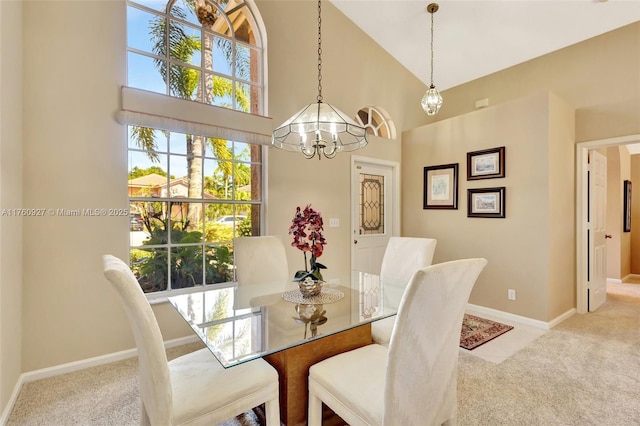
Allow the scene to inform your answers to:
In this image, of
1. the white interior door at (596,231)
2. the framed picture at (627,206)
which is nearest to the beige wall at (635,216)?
the framed picture at (627,206)

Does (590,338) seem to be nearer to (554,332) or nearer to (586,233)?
(554,332)

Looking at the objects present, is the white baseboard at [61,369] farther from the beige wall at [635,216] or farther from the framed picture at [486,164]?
the beige wall at [635,216]

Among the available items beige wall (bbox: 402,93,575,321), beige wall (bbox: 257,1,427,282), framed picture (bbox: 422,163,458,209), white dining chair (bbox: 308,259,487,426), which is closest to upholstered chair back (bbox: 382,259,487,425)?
white dining chair (bbox: 308,259,487,426)

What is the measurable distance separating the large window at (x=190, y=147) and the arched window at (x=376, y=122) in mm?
1627

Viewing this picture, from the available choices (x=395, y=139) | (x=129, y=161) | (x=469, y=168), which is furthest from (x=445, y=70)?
(x=129, y=161)

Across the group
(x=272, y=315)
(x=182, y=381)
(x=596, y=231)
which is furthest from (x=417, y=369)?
(x=596, y=231)

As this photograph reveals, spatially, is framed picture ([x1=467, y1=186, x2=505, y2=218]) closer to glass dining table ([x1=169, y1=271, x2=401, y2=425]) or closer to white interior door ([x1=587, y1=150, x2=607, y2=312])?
white interior door ([x1=587, y1=150, x2=607, y2=312])

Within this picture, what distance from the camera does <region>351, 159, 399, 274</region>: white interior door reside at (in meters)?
4.18

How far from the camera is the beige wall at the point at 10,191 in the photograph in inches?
72.3

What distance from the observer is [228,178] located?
3197 millimetres

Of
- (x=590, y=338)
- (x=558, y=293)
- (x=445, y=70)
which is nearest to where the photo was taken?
(x=590, y=338)

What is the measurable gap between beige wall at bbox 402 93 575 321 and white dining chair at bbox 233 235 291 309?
8.26 feet

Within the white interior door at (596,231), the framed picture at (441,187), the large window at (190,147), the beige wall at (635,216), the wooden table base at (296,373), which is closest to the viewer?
the wooden table base at (296,373)

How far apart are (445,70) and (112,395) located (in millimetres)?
5315
